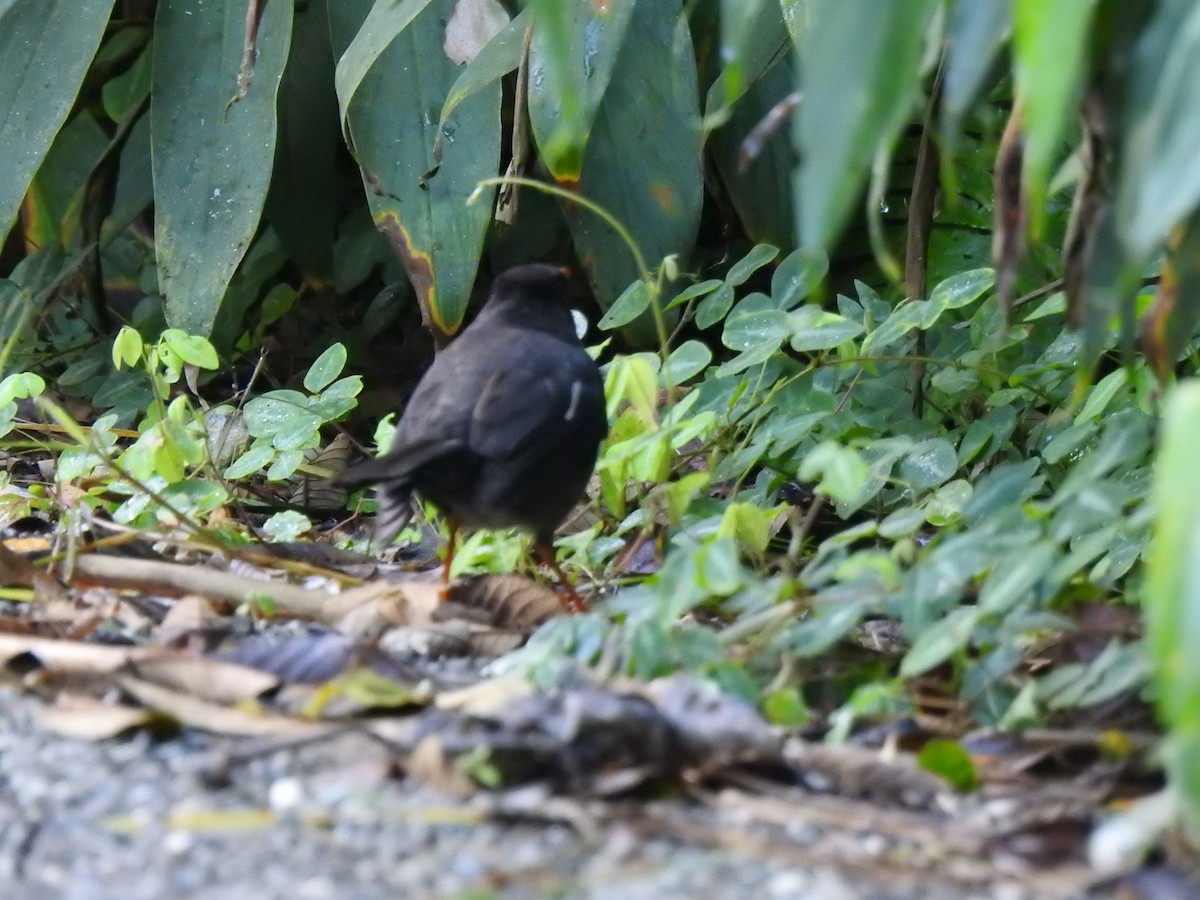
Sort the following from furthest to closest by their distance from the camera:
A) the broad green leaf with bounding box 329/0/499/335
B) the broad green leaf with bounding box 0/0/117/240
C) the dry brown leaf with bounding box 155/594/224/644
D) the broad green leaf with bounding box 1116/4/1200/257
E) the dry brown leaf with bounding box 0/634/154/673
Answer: the broad green leaf with bounding box 0/0/117/240 → the broad green leaf with bounding box 329/0/499/335 → the dry brown leaf with bounding box 155/594/224/644 → the dry brown leaf with bounding box 0/634/154/673 → the broad green leaf with bounding box 1116/4/1200/257

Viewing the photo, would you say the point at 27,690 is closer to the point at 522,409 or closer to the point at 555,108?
the point at 522,409

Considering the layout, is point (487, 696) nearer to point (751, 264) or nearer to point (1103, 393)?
point (1103, 393)

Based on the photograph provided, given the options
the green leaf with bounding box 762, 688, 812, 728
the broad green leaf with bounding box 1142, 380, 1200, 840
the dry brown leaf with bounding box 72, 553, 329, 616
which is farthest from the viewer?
the dry brown leaf with bounding box 72, 553, 329, 616

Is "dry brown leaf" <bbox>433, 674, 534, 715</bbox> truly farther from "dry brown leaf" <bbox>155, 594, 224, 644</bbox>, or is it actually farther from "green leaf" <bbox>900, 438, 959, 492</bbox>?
"green leaf" <bbox>900, 438, 959, 492</bbox>

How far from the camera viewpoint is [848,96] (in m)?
1.24

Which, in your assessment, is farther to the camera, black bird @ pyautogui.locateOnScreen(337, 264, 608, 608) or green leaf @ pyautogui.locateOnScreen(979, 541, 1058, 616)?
black bird @ pyautogui.locateOnScreen(337, 264, 608, 608)

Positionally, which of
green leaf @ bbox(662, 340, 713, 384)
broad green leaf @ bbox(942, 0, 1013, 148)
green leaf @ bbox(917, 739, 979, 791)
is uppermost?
broad green leaf @ bbox(942, 0, 1013, 148)

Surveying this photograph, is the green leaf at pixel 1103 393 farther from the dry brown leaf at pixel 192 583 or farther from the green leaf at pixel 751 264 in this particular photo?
the dry brown leaf at pixel 192 583

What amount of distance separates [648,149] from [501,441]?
1.34 metres

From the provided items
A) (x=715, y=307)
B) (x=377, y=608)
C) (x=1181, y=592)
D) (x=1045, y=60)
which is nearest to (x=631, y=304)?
(x=715, y=307)

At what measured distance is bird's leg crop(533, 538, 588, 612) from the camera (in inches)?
112

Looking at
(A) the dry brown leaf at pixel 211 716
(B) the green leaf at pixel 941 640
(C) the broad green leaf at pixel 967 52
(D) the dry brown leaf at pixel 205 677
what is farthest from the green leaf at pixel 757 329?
(C) the broad green leaf at pixel 967 52

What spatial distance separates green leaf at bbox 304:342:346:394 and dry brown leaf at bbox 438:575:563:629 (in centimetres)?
99

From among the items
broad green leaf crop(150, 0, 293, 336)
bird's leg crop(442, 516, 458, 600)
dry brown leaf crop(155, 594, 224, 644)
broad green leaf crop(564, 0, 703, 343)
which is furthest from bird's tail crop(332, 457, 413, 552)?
broad green leaf crop(564, 0, 703, 343)
